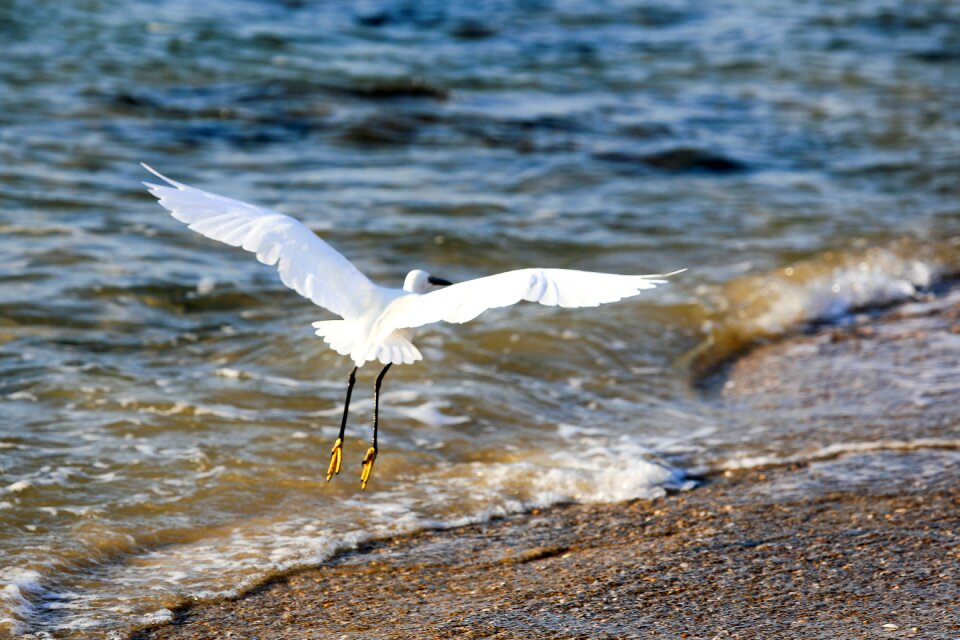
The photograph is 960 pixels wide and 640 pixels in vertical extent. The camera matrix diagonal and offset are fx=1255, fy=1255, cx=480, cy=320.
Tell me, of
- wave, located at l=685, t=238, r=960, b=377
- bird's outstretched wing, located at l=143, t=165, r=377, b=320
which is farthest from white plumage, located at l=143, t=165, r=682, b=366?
wave, located at l=685, t=238, r=960, b=377

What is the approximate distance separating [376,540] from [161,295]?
2699 millimetres

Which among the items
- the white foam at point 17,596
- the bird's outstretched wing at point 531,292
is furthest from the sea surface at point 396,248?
the bird's outstretched wing at point 531,292

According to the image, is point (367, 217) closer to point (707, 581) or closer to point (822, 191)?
point (822, 191)

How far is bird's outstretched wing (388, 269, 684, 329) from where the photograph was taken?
10.4 ft

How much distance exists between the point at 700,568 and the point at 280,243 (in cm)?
159

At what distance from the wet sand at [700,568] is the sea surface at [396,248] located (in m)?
0.16

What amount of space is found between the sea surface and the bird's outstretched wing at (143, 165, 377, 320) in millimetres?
817

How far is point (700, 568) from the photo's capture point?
12.3 feet

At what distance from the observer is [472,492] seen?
14.5 feet

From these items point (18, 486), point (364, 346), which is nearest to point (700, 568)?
point (364, 346)

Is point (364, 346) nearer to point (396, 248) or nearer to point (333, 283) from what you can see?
point (333, 283)

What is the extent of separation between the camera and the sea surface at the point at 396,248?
4.33 meters

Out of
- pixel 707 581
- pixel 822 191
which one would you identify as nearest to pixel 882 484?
pixel 707 581

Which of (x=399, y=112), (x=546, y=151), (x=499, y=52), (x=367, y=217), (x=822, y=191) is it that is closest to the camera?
(x=367, y=217)
